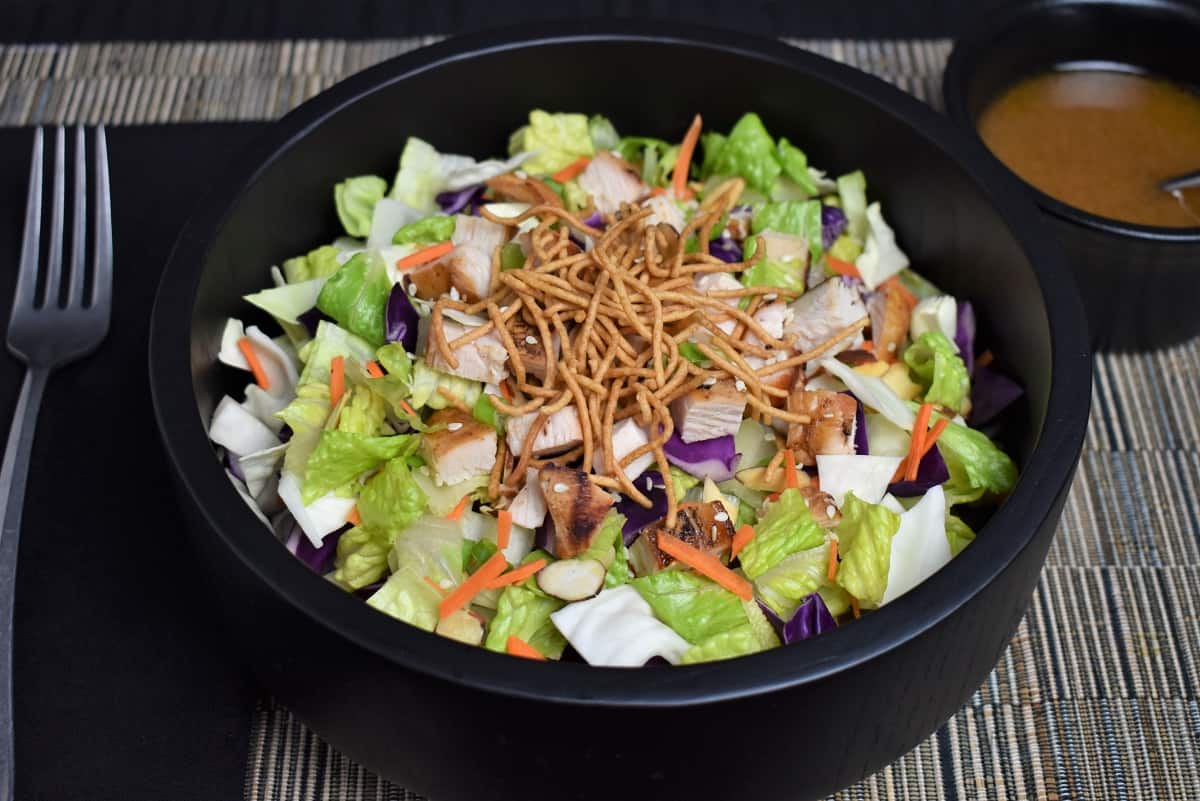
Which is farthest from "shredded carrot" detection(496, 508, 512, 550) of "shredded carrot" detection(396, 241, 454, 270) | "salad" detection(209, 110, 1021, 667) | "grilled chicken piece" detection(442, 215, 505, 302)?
"shredded carrot" detection(396, 241, 454, 270)

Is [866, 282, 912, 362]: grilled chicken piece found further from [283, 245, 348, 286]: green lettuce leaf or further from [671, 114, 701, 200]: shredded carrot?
[283, 245, 348, 286]: green lettuce leaf

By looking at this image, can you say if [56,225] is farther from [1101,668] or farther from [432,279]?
[1101,668]

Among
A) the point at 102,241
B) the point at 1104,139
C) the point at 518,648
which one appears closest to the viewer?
the point at 518,648

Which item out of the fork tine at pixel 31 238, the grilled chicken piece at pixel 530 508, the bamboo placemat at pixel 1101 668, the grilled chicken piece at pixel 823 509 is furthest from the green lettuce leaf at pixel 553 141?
the bamboo placemat at pixel 1101 668

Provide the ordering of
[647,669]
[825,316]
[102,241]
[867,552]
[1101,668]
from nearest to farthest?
1. [647,669]
2. [867,552]
3. [825,316]
4. [1101,668]
5. [102,241]

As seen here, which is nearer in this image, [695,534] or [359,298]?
[695,534]

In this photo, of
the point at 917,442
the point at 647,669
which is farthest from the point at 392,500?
the point at 917,442

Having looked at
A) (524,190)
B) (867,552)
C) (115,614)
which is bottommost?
(115,614)

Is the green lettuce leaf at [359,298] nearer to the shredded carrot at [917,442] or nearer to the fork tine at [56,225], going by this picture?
the fork tine at [56,225]
